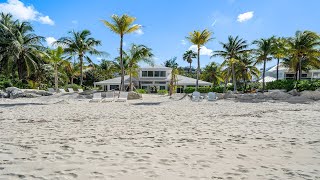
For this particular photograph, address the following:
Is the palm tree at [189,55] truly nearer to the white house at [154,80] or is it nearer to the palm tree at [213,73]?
the palm tree at [213,73]

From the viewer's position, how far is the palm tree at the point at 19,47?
1178 inches

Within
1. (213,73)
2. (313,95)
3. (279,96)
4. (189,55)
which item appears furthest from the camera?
(189,55)

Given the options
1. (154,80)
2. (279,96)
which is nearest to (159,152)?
(279,96)

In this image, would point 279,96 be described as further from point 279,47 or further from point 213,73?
point 213,73

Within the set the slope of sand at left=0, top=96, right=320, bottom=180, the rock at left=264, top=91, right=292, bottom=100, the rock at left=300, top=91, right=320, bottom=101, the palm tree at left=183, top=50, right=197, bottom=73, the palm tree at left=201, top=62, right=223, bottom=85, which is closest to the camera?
the slope of sand at left=0, top=96, right=320, bottom=180

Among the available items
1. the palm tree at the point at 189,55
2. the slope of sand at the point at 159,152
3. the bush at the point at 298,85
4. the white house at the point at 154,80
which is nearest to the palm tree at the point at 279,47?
the bush at the point at 298,85

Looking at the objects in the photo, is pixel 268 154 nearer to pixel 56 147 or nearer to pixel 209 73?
pixel 56 147

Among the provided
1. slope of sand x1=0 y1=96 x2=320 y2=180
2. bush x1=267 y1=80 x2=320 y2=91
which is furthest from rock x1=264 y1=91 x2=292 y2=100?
slope of sand x1=0 y1=96 x2=320 y2=180

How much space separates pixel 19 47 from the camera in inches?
1151

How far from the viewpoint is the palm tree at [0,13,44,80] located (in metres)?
29.9

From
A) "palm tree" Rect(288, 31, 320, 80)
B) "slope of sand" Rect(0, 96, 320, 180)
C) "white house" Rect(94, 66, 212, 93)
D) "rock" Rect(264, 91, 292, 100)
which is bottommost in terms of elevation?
"slope of sand" Rect(0, 96, 320, 180)

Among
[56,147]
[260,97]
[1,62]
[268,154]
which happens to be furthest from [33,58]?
[268,154]

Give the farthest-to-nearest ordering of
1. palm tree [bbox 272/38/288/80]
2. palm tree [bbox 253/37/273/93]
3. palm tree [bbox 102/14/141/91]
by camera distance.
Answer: palm tree [bbox 253/37/273/93], palm tree [bbox 272/38/288/80], palm tree [bbox 102/14/141/91]

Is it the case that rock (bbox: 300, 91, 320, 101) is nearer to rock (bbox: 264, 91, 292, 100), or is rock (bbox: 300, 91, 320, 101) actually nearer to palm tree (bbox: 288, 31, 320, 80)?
rock (bbox: 264, 91, 292, 100)
